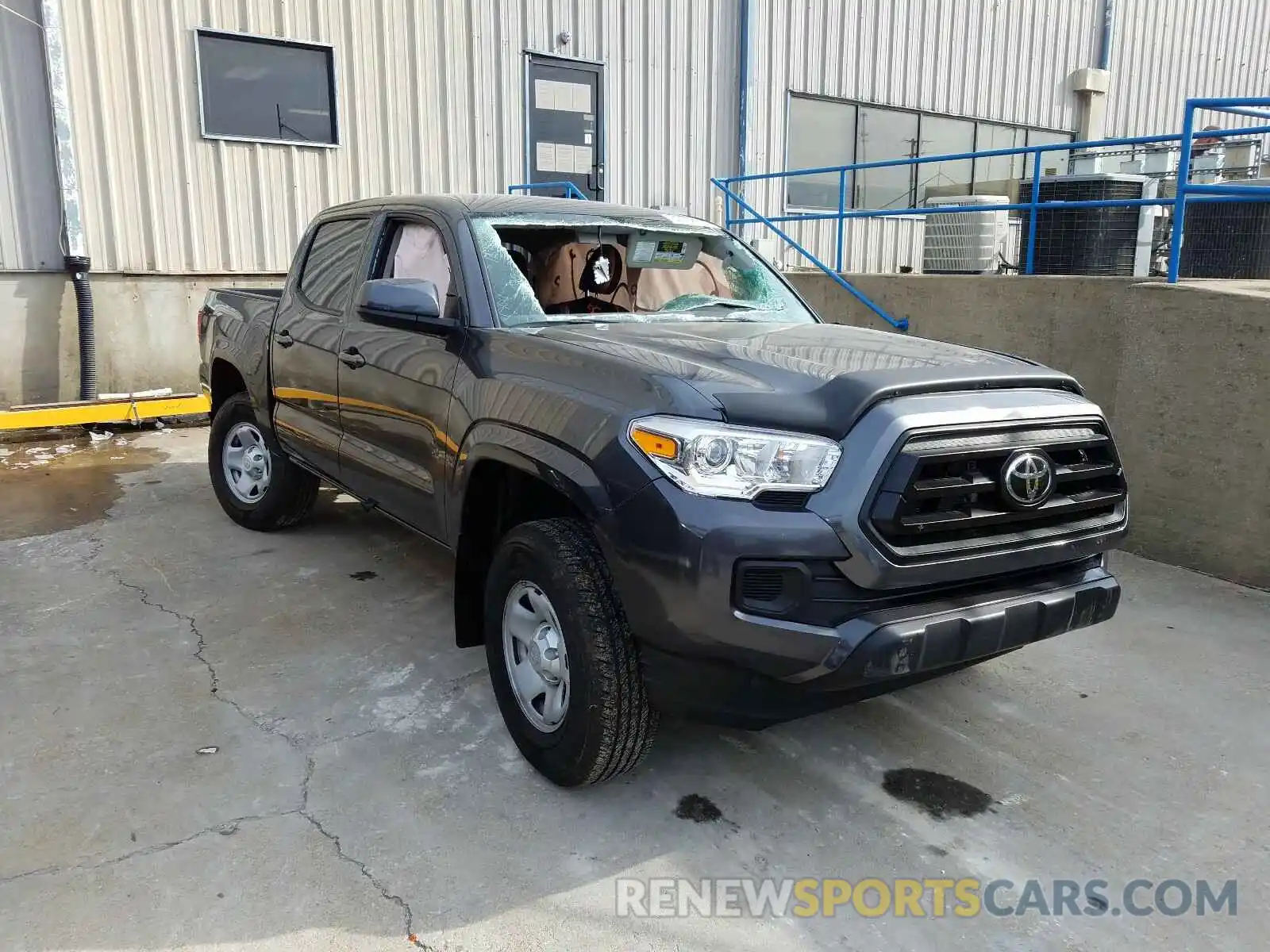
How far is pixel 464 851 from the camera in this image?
267 cm

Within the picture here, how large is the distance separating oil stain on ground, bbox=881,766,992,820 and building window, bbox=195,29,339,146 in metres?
8.81

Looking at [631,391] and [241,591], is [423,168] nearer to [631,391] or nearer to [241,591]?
[241,591]

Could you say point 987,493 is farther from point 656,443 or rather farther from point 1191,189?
point 1191,189

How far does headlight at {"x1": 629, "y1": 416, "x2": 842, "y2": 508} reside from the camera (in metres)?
2.46

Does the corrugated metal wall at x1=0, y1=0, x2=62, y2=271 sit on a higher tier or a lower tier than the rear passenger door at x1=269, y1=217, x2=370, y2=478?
higher

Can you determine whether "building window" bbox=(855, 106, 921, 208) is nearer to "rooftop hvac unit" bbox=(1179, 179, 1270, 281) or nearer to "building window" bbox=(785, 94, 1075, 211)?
"building window" bbox=(785, 94, 1075, 211)

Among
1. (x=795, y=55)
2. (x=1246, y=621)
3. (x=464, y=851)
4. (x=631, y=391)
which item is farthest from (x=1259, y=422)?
(x=795, y=55)

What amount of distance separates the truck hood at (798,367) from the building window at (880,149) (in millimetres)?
9950

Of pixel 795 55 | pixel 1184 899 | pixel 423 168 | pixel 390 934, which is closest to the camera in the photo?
pixel 390 934

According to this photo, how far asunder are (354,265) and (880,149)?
10897 millimetres

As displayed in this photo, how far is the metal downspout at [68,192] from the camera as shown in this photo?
8219 millimetres

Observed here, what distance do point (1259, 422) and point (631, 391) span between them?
379 cm

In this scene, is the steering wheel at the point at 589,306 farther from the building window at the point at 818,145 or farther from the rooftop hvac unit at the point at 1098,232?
the building window at the point at 818,145

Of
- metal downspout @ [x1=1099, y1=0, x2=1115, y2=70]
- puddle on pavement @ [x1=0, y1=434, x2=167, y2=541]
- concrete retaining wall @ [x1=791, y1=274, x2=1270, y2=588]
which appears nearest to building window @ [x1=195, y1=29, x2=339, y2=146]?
puddle on pavement @ [x1=0, y1=434, x2=167, y2=541]
